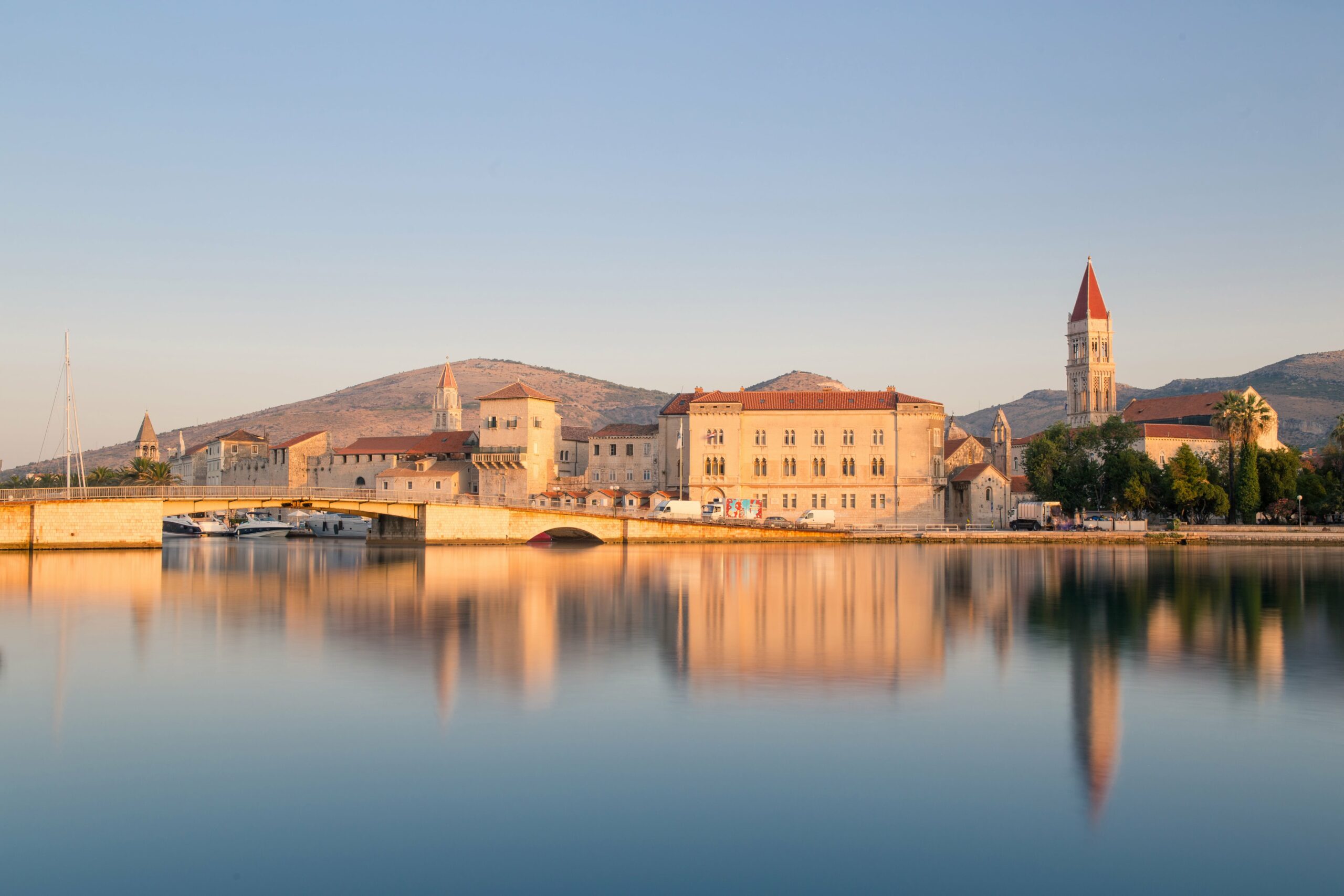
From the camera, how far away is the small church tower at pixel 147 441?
133m

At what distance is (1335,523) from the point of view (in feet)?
252

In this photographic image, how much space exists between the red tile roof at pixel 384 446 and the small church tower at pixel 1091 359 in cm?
8424

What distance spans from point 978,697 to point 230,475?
339 ft

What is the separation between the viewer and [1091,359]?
135 m

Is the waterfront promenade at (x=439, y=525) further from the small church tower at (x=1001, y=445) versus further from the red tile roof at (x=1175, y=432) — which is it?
the red tile roof at (x=1175, y=432)

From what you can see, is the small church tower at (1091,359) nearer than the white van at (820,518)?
No

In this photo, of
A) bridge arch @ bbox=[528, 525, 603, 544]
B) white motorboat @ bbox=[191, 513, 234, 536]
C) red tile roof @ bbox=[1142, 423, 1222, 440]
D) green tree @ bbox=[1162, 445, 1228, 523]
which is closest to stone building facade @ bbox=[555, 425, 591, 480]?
bridge arch @ bbox=[528, 525, 603, 544]

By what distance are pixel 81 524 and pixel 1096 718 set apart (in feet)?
164

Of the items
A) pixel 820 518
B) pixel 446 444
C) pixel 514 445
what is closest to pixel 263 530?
pixel 446 444

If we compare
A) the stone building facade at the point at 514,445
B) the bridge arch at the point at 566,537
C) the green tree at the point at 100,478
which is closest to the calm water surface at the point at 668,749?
the bridge arch at the point at 566,537

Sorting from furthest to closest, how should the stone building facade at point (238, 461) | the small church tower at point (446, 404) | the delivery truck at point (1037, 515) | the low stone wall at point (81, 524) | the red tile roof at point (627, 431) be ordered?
the small church tower at point (446, 404), the stone building facade at point (238, 461), the red tile roof at point (627, 431), the delivery truck at point (1037, 515), the low stone wall at point (81, 524)

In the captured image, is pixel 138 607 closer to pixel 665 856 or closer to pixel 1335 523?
pixel 665 856

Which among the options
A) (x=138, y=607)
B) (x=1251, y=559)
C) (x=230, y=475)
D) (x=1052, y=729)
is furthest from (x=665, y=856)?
(x=230, y=475)

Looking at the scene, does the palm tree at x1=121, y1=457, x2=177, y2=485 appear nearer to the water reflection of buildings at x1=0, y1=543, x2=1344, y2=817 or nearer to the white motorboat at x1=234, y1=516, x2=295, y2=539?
the white motorboat at x1=234, y1=516, x2=295, y2=539
